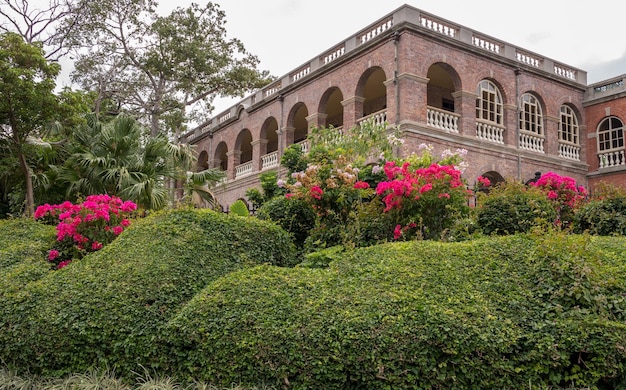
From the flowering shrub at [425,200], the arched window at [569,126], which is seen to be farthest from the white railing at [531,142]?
the flowering shrub at [425,200]

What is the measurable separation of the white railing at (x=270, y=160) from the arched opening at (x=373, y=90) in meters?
4.14

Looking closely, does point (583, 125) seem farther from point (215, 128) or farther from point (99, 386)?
point (99, 386)

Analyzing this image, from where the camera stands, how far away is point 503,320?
4301 mm

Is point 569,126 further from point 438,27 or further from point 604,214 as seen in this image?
point 604,214

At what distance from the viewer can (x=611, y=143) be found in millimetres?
19953

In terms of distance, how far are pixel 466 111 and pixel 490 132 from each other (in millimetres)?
1370

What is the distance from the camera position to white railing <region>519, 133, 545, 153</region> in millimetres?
18314

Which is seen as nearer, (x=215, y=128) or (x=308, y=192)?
(x=308, y=192)

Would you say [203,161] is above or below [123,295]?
above

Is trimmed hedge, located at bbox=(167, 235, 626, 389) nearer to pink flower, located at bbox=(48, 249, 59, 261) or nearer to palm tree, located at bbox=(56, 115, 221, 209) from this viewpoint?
pink flower, located at bbox=(48, 249, 59, 261)

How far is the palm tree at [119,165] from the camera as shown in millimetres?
12789

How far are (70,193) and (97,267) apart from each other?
347 inches

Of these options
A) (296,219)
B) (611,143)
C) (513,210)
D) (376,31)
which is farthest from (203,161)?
(513,210)

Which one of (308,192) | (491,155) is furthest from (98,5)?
(308,192)
